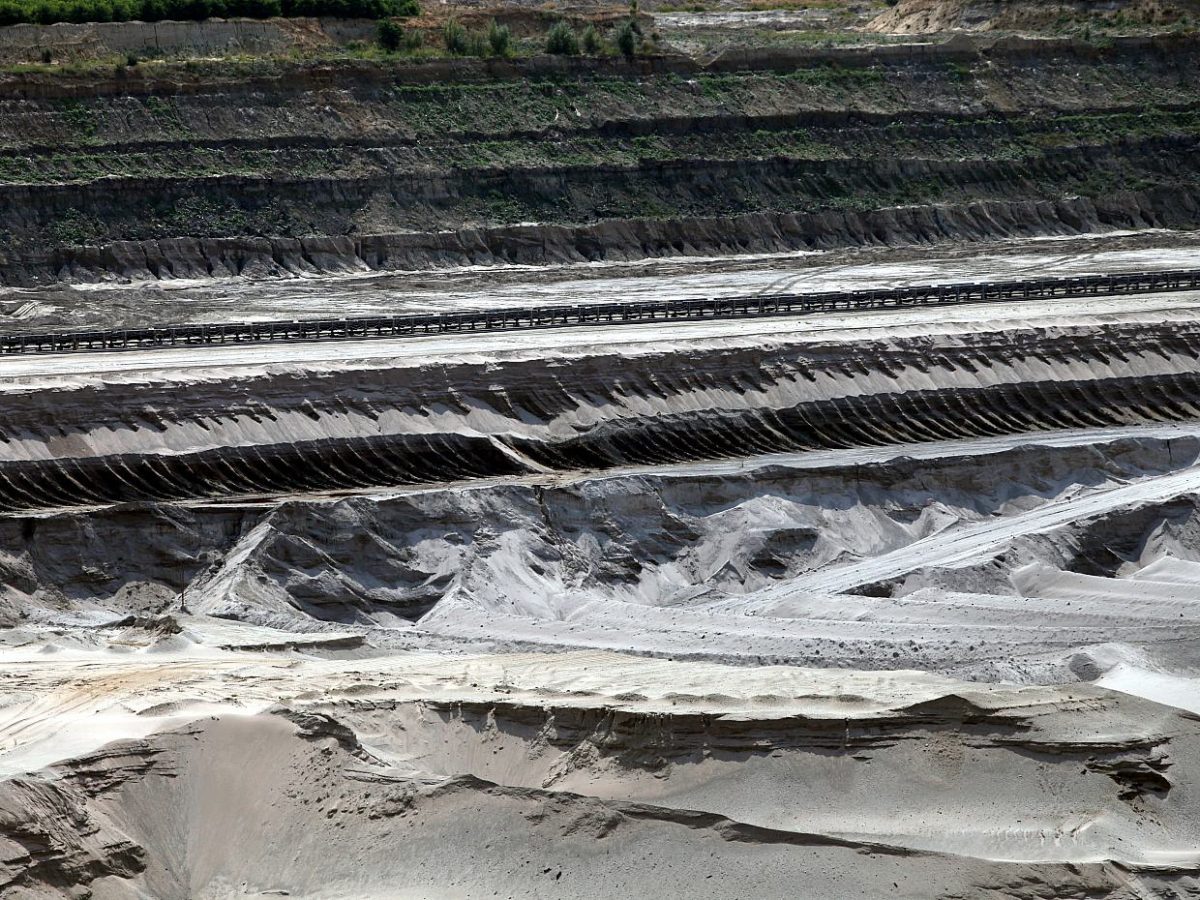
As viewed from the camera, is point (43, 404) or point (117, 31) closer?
point (43, 404)

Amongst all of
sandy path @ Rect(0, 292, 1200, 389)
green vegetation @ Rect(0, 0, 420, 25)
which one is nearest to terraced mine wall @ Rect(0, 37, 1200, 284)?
green vegetation @ Rect(0, 0, 420, 25)

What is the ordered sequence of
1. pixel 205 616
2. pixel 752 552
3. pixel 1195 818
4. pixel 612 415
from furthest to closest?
1. pixel 612 415
2. pixel 752 552
3. pixel 205 616
4. pixel 1195 818

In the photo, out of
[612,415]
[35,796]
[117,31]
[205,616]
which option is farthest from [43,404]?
[117,31]

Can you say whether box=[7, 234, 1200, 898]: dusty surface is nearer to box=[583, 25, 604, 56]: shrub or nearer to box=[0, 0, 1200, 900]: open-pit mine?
box=[0, 0, 1200, 900]: open-pit mine

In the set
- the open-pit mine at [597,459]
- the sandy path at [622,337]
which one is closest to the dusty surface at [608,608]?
the open-pit mine at [597,459]

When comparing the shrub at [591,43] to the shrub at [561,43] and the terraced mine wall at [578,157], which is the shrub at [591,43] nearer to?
the shrub at [561,43]

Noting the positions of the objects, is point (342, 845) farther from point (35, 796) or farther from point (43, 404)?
point (43, 404)

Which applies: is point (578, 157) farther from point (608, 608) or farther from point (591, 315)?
point (608, 608)
